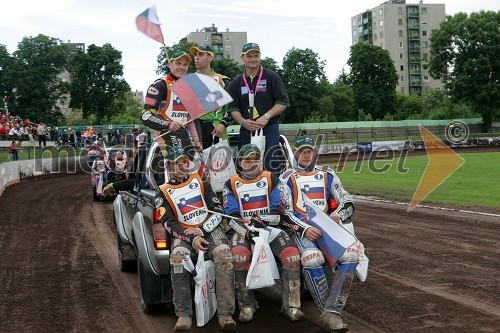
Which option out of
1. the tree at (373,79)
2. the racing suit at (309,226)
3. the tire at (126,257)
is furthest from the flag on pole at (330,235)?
the tree at (373,79)

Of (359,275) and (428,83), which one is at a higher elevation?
(428,83)

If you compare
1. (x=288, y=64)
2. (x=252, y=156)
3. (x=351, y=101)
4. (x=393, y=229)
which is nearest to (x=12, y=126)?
(x=393, y=229)

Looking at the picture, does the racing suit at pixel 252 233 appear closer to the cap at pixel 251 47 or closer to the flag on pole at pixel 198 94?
the flag on pole at pixel 198 94

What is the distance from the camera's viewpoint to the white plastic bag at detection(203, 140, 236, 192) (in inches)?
283

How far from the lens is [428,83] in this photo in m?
131

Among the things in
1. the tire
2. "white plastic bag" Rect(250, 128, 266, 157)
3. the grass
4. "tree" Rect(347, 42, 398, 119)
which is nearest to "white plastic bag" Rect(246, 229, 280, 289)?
"white plastic bag" Rect(250, 128, 266, 157)

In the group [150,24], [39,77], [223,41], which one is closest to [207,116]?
[150,24]

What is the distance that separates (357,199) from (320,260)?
1236 centimetres

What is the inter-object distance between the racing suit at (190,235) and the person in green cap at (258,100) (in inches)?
58.9

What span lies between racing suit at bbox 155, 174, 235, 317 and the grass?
10.9 m

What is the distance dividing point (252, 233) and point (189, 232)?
0.67m

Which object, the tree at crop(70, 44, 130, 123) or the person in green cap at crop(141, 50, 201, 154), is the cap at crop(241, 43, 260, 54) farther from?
the tree at crop(70, 44, 130, 123)

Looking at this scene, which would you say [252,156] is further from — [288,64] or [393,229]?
[288,64]

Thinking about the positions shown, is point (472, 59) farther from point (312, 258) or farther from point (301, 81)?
point (312, 258)
